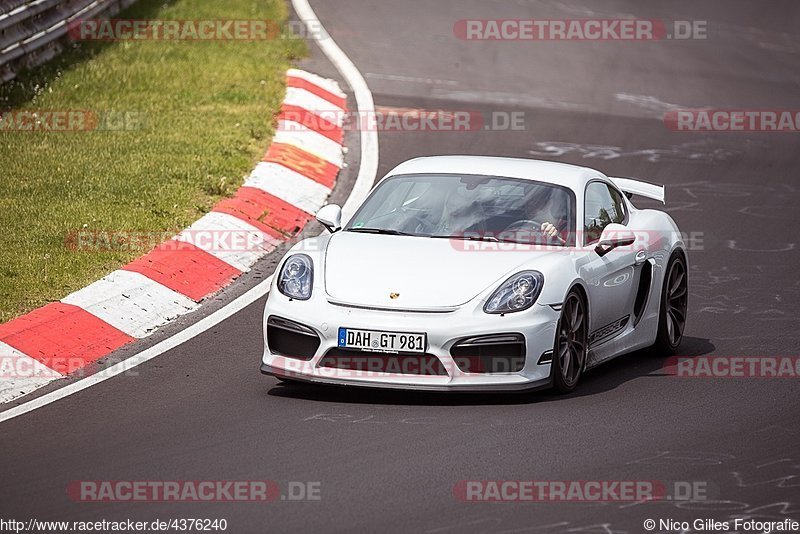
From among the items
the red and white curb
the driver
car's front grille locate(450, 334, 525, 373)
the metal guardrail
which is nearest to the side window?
the driver

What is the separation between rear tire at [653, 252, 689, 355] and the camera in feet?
31.3

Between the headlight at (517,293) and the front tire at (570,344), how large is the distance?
215 millimetres

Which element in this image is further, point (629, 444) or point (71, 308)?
point (71, 308)

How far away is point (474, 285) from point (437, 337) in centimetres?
42

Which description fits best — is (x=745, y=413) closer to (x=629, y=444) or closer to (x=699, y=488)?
(x=629, y=444)

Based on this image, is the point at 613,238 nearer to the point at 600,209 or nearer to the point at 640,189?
the point at 600,209

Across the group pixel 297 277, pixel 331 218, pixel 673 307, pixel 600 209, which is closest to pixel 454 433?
pixel 297 277

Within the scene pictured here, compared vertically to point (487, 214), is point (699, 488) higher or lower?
lower

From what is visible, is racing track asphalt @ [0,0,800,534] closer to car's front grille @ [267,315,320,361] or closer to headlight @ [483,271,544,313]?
car's front grille @ [267,315,320,361]

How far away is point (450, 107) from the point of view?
654 inches

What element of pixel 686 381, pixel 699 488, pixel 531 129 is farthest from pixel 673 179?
pixel 699 488

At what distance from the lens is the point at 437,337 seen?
7758mm

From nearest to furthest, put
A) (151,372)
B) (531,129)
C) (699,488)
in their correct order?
(699,488) → (151,372) → (531,129)

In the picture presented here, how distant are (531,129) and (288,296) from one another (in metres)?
8.51
